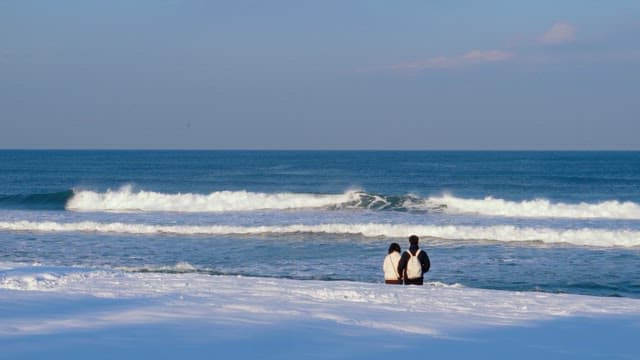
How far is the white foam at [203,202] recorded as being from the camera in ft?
128

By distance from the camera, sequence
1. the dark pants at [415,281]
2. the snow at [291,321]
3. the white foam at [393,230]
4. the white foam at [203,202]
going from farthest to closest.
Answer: the white foam at [203,202] → the white foam at [393,230] → the dark pants at [415,281] → the snow at [291,321]

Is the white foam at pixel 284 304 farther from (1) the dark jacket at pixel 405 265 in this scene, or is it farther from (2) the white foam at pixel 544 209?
(2) the white foam at pixel 544 209

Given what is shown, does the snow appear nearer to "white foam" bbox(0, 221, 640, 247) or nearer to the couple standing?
the couple standing

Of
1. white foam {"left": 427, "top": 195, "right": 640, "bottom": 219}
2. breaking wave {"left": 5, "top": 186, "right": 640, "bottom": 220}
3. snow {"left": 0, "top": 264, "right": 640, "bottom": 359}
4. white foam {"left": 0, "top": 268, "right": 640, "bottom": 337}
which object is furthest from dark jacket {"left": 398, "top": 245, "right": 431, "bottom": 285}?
breaking wave {"left": 5, "top": 186, "right": 640, "bottom": 220}

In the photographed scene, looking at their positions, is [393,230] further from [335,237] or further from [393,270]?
[393,270]

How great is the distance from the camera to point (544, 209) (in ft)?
117

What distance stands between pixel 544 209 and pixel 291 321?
1119 inches

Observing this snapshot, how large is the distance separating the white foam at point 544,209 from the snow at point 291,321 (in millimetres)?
23086

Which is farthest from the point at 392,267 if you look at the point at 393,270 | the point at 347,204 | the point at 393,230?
the point at 347,204

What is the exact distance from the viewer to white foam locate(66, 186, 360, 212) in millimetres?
39094

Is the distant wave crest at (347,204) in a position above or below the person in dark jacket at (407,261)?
above

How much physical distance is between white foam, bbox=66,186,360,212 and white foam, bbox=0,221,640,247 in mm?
9912

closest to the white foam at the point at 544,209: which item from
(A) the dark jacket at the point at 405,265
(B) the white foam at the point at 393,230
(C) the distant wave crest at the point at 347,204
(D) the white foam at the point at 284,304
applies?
(C) the distant wave crest at the point at 347,204

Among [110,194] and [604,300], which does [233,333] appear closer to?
[604,300]
